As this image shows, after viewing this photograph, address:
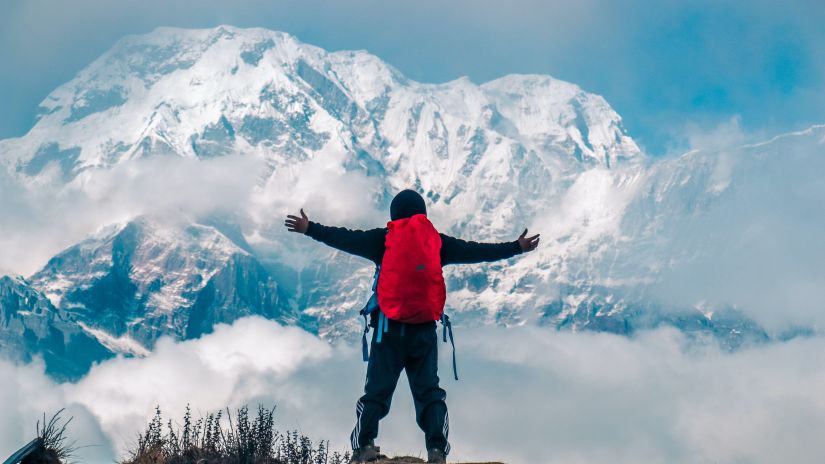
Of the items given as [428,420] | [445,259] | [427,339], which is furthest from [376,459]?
[445,259]

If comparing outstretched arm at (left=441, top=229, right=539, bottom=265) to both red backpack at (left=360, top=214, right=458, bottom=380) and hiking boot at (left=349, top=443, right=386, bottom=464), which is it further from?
hiking boot at (left=349, top=443, right=386, bottom=464)

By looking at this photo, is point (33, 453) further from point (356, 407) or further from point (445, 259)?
point (445, 259)

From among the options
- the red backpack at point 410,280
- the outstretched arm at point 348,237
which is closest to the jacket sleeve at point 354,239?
the outstretched arm at point 348,237

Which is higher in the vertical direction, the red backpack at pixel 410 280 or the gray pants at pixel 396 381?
the red backpack at pixel 410 280

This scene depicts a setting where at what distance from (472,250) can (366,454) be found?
2714mm

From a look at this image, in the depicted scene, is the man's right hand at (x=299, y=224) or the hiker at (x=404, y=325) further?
the man's right hand at (x=299, y=224)

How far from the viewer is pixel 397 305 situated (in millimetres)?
11773

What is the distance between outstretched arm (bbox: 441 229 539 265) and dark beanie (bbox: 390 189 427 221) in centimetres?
45

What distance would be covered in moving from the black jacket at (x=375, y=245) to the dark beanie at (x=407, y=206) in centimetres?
25

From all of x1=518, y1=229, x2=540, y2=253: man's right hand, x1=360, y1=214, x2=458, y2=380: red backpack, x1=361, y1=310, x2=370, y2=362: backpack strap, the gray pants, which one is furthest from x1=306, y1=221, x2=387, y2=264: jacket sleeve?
x1=518, y1=229, x2=540, y2=253: man's right hand

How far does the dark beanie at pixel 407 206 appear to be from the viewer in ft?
40.8

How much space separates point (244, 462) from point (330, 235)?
2838 millimetres

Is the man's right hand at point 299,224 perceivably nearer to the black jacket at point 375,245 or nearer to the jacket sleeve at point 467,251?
the black jacket at point 375,245

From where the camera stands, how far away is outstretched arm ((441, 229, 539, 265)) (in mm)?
12523
